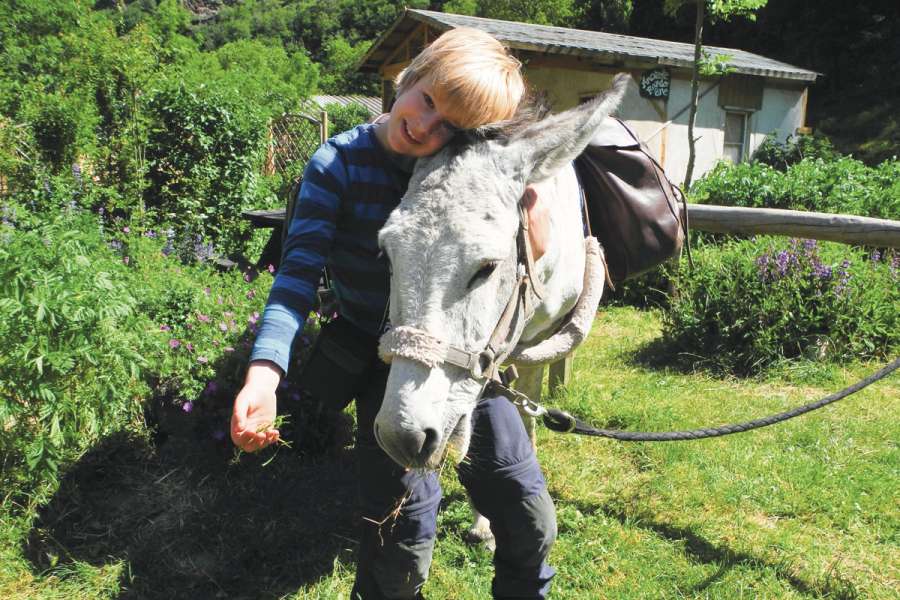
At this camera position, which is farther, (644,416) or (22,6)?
(22,6)

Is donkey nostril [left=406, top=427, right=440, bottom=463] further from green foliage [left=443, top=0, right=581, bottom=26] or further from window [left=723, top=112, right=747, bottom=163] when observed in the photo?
green foliage [left=443, top=0, right=581, bottom=26]

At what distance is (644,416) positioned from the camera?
4.44m

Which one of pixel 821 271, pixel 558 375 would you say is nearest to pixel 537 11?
pixel 821 271

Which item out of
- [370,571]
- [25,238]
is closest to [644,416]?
[370,571]

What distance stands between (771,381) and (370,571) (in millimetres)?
4248

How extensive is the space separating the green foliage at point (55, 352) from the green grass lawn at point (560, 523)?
322mm

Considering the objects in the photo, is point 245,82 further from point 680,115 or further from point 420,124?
point 420,124

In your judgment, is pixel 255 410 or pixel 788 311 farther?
pixel 788 311

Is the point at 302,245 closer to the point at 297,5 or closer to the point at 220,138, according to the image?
the point at 220,138

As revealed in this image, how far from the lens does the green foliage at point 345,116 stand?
24.8 m

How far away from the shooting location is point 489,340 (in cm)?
164

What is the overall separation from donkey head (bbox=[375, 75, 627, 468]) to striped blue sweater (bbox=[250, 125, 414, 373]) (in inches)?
9.5

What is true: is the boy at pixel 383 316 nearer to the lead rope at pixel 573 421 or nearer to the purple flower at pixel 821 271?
the lead rope at pixel 573 421

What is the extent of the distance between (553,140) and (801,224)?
2.46 meters
